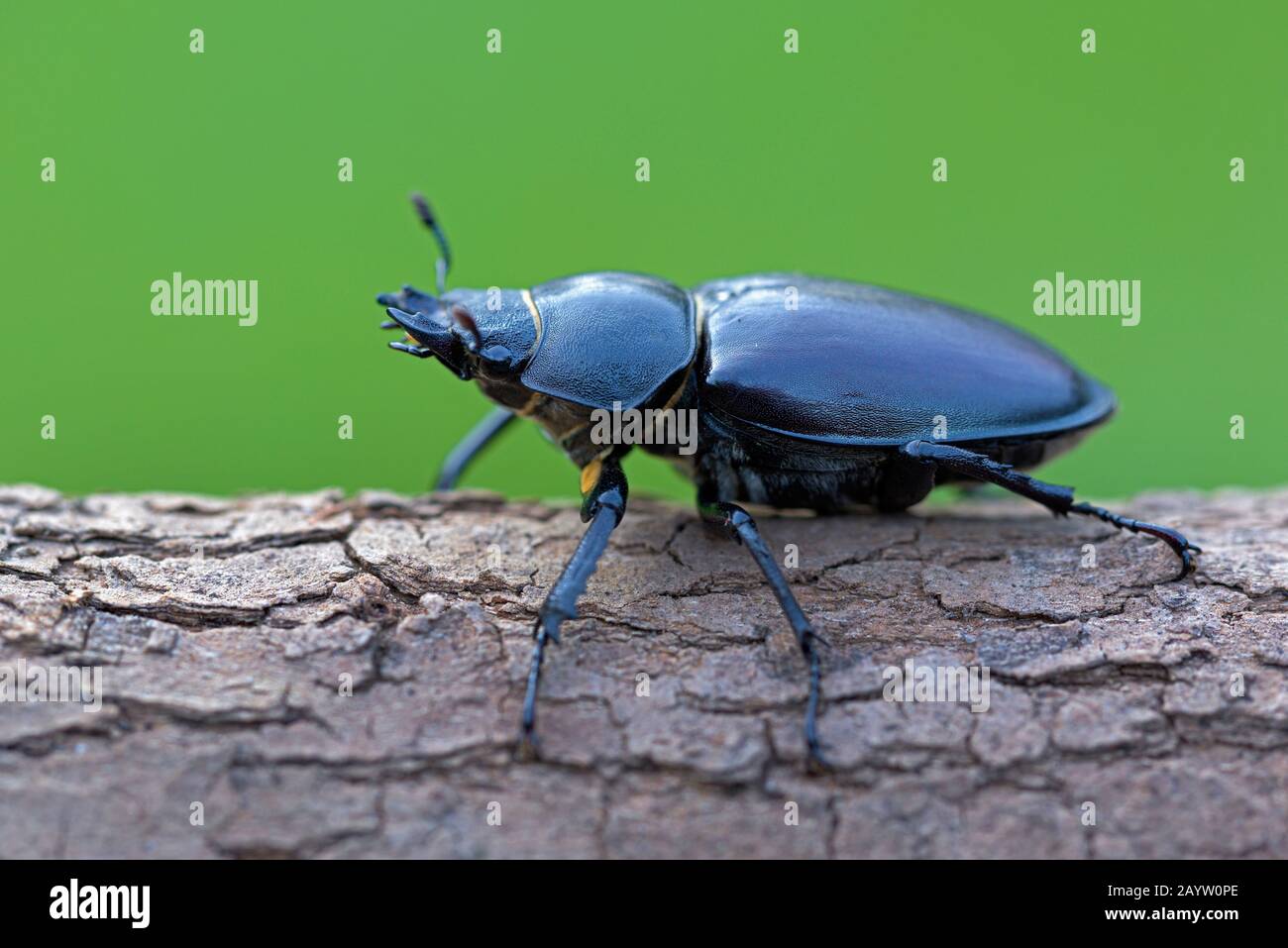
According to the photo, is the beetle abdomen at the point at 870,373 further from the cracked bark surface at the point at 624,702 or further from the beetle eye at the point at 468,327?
the beetle eye at the point at 468,327

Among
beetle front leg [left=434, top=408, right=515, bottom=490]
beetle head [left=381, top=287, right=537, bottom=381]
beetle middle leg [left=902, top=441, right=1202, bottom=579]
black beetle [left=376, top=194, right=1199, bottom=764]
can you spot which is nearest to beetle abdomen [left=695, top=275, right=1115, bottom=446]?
black beetle [left=376, top=194, right=1199, bottom=764]

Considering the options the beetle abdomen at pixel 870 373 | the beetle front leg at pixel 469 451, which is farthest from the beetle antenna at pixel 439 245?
the beetle abdomen at pixel 870 373

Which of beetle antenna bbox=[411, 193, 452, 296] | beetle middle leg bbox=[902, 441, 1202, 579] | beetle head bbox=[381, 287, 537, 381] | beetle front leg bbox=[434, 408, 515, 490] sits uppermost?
beetle antenna bbox=[411, 193, 452, 296]

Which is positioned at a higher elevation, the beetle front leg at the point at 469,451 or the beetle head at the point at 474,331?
the beetle head at the point at 474,331

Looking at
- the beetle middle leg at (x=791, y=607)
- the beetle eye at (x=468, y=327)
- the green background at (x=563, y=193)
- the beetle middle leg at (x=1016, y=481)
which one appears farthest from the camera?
the green background at (x=563, y=193)

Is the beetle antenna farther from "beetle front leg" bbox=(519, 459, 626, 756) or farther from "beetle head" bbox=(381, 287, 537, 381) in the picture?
"beetle front leg" bbox=(519, 459, 626, 756)

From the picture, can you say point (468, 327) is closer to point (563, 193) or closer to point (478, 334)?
point (478, 334)
